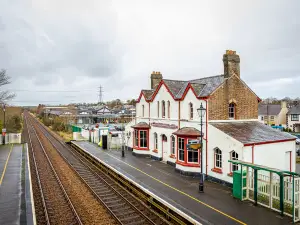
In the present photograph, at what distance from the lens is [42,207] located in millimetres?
12273

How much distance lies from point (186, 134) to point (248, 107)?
20.3 ft

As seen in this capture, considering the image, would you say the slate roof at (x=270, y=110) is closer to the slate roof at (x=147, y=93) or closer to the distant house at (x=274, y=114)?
the distant house at (x=274, y=114)

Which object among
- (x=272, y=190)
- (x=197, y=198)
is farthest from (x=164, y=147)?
(x=272, y=190)

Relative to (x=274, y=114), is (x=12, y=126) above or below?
below

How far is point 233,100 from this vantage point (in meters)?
18.8

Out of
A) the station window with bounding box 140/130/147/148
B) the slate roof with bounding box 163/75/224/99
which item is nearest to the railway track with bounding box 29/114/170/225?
the station window with bounding box 140/130/147/148

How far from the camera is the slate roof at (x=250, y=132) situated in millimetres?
15177

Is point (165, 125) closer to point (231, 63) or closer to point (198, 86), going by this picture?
point (198, 86)

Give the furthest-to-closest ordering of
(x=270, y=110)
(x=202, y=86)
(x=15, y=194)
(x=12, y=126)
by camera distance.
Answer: (x=270, y=110)
(x=12, y=126)
(x=202, y=86)
(x=15, y=194)

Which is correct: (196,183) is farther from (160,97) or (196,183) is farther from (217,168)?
(160,97)

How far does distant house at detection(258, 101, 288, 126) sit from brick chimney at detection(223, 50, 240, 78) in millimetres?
47544

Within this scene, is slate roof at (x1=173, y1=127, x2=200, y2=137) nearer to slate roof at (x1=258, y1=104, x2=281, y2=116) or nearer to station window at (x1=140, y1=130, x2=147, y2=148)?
station window at (x1=140, y1=130, x2=147, y2=148)

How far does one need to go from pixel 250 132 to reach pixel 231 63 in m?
5.66

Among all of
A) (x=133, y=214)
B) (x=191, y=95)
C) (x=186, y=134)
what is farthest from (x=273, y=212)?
(x=191, y=95)
